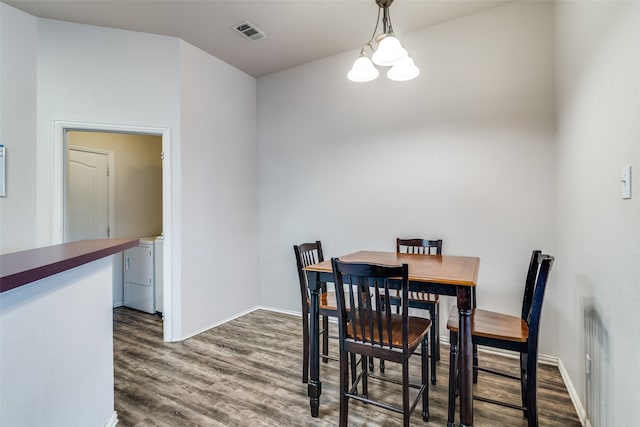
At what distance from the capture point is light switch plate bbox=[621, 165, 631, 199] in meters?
1.27

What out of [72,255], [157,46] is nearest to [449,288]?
[72,255]

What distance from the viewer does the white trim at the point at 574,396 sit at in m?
1.84

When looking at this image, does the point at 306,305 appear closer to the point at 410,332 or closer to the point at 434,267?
the point at 410,332

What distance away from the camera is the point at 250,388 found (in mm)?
2293

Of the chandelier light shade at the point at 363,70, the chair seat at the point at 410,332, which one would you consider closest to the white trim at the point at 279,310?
the chair seat at the point at 410,332

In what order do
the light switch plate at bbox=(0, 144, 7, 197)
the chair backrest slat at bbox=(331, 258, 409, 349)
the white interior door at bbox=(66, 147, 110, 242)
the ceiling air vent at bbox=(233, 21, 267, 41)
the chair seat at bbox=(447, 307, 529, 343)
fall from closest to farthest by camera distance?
1. the chair backrest slat at bbox=(331, 258, 409, 349)
2. the chair seat at bbox=(447, 307, 529, 343)
3. the light switch plate at bbox=(0, 144, 7, 197)
4. the ceiling air vent at bbox=(233, 21, 267, 41)
5. the white interior door at bbox=(66, 147, 110, 242)

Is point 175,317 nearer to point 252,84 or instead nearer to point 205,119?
point 205,119

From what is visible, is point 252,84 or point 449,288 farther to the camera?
point 252,84

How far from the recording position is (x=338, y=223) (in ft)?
11.9

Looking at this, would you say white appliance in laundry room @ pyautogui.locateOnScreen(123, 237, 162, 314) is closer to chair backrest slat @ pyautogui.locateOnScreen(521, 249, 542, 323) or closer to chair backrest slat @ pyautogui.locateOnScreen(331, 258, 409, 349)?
chair backrest slat @ pyautogui.locateOnScreen(331, 258, 409, 349)

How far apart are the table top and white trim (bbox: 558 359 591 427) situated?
0.97 m

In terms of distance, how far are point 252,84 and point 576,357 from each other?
4281mm

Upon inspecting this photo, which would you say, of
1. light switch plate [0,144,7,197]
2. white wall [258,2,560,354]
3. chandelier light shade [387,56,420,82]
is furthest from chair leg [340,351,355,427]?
light switch plate [0,144,7,197]

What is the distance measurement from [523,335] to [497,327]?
0.48ft
